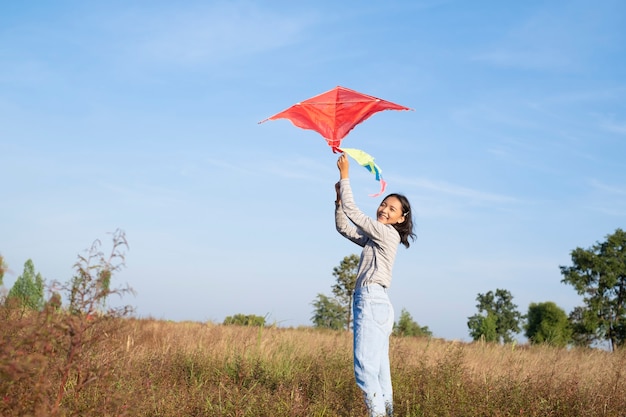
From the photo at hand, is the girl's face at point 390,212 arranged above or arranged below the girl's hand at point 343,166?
below

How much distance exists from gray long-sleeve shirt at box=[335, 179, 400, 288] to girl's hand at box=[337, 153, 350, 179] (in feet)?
0.21

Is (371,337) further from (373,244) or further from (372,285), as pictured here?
(373,244)

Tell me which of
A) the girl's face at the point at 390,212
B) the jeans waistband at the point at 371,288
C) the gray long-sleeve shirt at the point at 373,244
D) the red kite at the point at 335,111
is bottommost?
the jeans waistband at the point at 371,288

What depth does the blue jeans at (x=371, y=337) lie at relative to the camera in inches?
199

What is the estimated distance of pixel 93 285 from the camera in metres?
3.64

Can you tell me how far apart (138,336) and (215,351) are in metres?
2.87

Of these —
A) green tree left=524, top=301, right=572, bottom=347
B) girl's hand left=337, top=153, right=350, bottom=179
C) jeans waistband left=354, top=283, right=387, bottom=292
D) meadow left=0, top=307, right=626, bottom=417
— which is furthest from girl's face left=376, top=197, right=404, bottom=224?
green tree left=524, top=301, right=572, bottom=347

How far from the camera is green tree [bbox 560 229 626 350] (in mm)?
29328

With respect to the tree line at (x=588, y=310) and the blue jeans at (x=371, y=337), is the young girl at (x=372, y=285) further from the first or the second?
the tree line at (x=588, y=310)

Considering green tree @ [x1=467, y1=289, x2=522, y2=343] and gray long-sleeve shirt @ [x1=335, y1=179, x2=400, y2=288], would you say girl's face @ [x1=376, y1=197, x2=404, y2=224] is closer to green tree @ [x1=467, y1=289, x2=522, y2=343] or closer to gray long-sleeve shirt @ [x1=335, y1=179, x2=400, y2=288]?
gray long-sleeve shirt @ [x1=335, y1=179, x2=400, y2=288]

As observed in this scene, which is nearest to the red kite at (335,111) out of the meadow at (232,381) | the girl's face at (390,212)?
the girl's face at (390,212)

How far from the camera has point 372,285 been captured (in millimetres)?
5191

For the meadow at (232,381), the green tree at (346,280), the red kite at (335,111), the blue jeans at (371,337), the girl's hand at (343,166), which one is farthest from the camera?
the green tree at (346,280)

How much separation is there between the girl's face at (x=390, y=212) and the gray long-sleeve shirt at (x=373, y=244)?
0.69 ft
